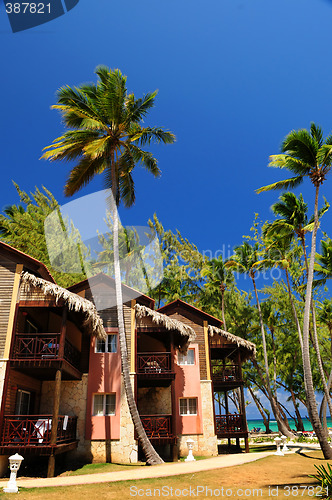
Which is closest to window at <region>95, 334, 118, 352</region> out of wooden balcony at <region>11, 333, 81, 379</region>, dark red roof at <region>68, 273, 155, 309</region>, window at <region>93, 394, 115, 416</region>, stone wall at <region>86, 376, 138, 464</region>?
wooden balcony at <region>11, 333, 81, 379</region>

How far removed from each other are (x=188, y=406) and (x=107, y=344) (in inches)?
216

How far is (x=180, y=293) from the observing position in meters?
32.8

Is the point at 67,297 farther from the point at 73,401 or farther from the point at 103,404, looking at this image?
the point at 103,404

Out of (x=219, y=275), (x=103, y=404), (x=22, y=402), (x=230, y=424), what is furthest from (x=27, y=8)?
(x=219, y=275)

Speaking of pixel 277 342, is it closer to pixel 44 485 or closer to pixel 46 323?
pixel 46 323

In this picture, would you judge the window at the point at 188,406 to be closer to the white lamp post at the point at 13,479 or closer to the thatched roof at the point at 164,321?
the thatched roof at the point at 164,321

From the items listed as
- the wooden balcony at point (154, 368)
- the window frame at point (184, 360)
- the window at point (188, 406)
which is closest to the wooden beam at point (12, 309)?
the wooden balcony at point (154, 368)

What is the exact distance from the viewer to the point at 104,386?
661 inches

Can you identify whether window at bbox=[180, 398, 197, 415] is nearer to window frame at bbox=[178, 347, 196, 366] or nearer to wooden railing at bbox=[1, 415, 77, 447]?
window frame at bbox=[178, 347, 196, 366]

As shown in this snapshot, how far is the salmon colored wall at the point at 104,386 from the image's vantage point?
52.9 ft

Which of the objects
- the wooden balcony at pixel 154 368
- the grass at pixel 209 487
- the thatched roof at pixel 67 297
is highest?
the thatched roof at pixel 67 297

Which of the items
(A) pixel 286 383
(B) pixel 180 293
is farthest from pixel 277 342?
(B) pixel 180 293

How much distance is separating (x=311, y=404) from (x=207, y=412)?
5.84m

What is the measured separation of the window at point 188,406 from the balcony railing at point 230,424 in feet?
5.71
